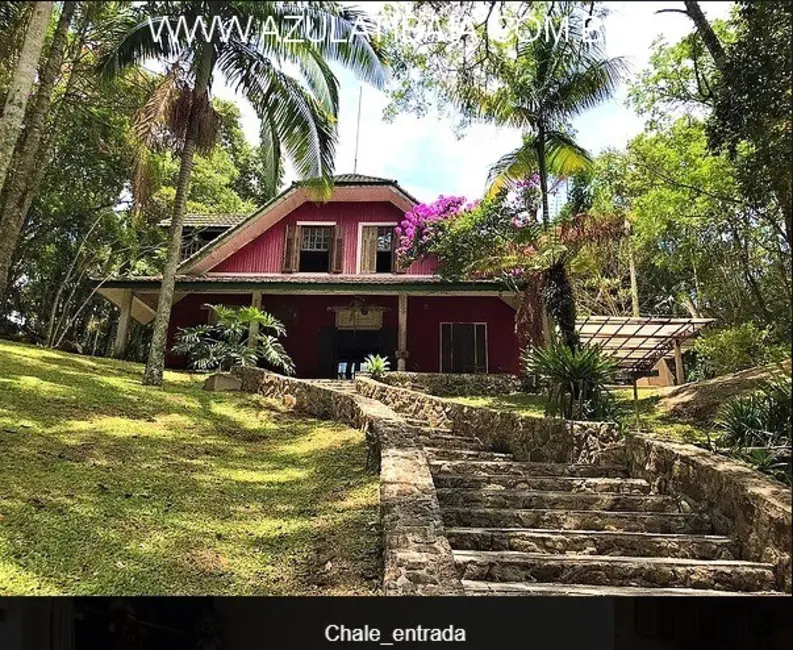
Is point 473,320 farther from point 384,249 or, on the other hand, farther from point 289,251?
point 289,251

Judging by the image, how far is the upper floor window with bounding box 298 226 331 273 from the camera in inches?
84.0

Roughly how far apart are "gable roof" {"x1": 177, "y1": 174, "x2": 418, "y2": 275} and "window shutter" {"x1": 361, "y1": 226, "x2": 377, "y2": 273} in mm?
141

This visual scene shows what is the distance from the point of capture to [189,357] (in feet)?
9.66

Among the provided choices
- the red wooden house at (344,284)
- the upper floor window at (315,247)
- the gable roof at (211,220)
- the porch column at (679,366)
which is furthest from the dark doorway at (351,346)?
the porch column at (679,366)

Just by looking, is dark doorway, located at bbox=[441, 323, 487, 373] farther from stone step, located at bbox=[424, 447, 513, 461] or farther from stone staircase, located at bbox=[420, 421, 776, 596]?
stone step, located at bbox=[424, 447, 513, 461]

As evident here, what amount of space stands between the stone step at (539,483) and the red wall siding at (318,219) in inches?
58.6

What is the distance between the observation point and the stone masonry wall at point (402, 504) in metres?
1.69

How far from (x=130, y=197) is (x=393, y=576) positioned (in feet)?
4.71

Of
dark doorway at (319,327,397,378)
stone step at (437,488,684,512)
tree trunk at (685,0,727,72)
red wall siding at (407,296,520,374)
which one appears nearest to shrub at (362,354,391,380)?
dark doorway at (319,327,397,378)

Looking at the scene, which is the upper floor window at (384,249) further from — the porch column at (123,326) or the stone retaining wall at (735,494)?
the stone retaining wall at (735,494)

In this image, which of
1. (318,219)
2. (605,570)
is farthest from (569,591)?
(318,219)

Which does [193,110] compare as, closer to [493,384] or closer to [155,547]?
[155,547]

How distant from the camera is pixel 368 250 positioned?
2270 mm

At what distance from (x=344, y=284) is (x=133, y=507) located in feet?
4.08
